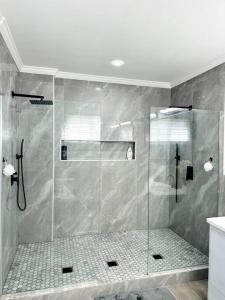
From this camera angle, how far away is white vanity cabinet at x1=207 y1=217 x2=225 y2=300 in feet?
6.00

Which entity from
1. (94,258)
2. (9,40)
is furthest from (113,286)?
(9,40)

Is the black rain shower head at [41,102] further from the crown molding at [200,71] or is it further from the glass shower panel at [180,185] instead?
the crown molding at [200,71]

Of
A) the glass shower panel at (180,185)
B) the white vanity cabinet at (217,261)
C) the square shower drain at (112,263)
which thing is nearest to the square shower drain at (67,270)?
the square shower drain at (112,263)

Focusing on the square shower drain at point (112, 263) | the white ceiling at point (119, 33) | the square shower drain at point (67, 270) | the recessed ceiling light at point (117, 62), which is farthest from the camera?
the recessed ceiling light at point (117, 62)

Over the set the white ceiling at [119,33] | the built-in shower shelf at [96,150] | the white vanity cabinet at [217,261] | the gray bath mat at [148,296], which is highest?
the white ceiling at [119,33]

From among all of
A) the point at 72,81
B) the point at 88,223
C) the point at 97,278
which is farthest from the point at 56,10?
the point at 88,223

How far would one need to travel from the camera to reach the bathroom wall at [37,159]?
9.56ft

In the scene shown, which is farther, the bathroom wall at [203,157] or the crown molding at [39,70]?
the crown molding at [39,70]

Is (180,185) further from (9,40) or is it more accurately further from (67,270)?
(9,40)

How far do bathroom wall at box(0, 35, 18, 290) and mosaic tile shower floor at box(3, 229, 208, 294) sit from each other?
22 centimetres

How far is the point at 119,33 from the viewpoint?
203 centimetres

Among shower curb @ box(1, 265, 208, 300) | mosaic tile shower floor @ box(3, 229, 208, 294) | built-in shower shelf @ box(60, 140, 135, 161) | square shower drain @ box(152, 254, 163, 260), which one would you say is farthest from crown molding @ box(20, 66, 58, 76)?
square shower drain @ box(152, 254, 163, 260)

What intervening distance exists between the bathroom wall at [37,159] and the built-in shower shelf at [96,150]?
314 mm

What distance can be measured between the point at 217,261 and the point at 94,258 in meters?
1.42
